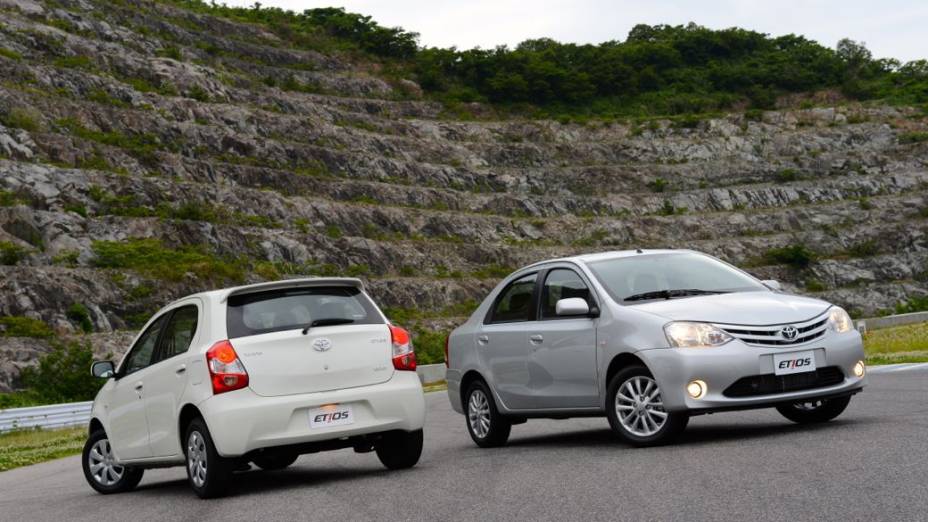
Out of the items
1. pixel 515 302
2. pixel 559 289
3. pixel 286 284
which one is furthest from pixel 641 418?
pixel 286 284

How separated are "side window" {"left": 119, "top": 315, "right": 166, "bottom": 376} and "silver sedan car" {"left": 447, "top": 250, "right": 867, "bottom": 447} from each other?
361 centimetres

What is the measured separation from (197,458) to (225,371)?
91 centimetres

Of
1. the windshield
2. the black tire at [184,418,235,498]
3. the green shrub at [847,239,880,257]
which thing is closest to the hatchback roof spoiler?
the black tire at [184,418,235,498]

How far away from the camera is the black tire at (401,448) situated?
36.8 ft

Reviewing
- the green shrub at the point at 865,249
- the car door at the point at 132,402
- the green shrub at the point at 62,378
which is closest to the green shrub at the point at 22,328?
the green shrub at the point at 62,378

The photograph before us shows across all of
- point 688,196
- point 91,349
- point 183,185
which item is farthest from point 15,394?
point 688,196

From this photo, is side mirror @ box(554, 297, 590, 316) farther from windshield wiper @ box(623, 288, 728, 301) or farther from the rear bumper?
the rear bumper

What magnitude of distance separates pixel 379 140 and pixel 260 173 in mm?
12077

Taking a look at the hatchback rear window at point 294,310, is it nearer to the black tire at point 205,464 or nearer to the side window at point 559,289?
the black tire at point 205,464

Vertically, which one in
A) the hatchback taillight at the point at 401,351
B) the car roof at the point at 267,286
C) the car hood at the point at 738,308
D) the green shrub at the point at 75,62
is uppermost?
the green shrub at the point at 75,62

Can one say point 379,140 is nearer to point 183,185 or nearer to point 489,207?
point 489,207

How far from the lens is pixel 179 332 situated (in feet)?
36.4

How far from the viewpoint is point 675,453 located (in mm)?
9969

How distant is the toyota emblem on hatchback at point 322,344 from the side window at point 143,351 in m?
2.00
